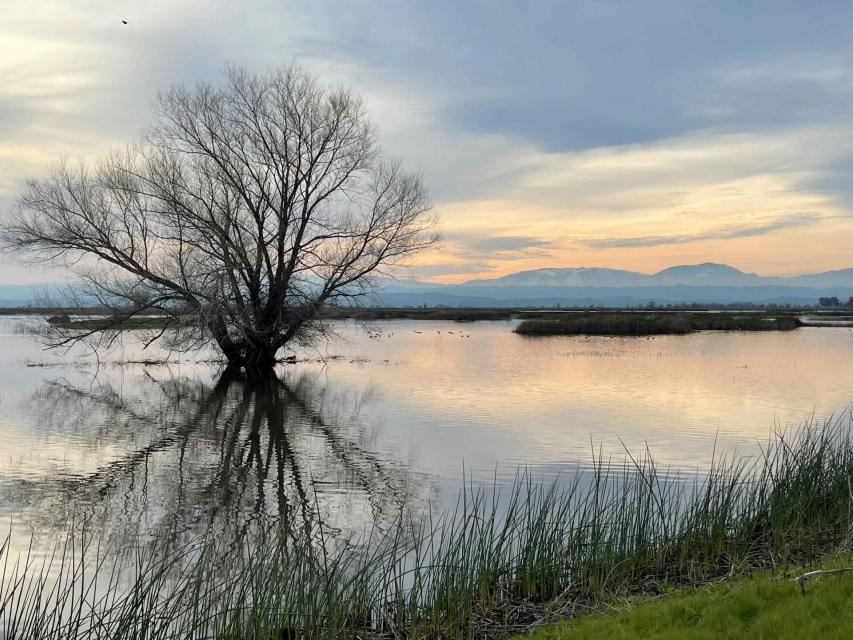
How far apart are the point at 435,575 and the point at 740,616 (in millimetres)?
2605

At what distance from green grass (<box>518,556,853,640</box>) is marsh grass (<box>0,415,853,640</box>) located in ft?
2.25

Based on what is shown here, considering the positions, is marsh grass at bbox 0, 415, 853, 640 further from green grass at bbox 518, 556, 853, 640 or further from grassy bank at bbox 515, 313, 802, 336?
grassy bank at bbox 515, 313, 802, 336

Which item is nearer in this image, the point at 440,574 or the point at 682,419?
the point at 440,574

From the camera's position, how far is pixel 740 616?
523cm

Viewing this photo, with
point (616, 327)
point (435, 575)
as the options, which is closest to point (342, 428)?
point (435, 575)

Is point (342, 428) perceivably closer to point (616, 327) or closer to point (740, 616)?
point (740, 616)

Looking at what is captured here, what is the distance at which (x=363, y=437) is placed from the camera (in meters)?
15.8

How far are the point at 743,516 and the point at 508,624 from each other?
135 inches

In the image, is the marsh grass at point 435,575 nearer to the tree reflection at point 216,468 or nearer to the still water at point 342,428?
the tree reflection at point 216,468

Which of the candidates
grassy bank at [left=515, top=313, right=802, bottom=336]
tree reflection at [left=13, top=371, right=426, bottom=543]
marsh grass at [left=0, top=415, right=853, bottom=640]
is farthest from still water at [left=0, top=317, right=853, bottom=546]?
grassy bank at [left=515, top=313, right=802, bottom=336]

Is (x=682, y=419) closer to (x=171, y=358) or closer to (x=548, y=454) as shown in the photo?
(x=548, y=454)

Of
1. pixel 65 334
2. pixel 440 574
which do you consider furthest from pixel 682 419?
pixel 65 334

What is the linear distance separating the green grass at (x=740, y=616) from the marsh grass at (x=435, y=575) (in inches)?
27.0

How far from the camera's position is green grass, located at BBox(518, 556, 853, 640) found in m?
4.83
